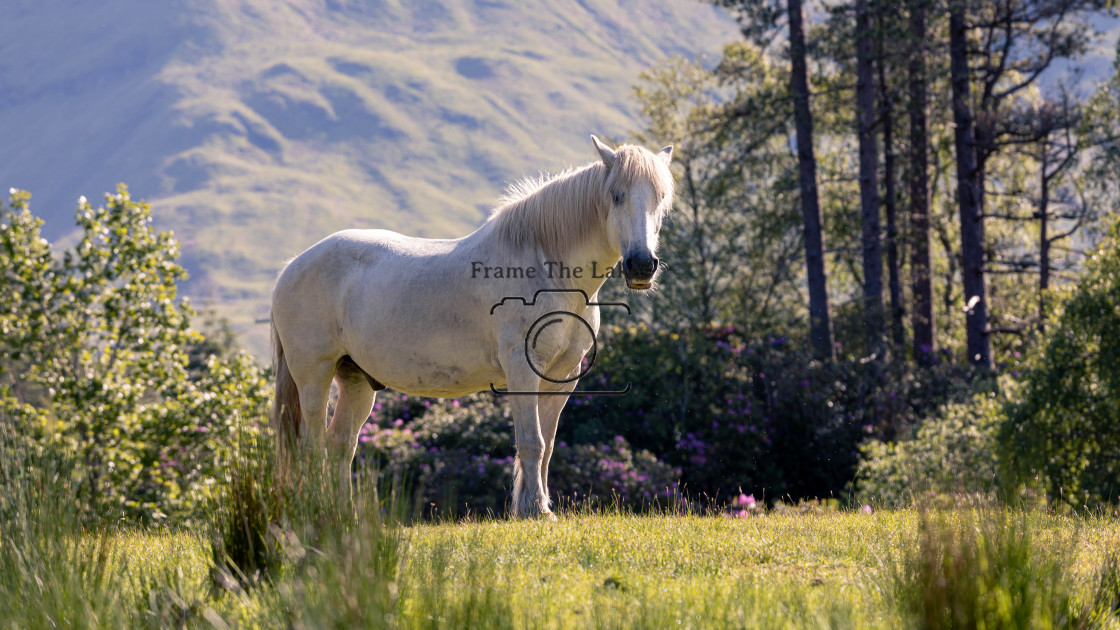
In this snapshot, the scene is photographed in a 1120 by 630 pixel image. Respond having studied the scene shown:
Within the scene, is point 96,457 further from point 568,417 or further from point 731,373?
point 731,373

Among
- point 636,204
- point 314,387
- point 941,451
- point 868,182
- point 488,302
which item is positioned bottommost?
point 941,451

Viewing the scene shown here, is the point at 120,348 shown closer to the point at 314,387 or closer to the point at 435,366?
the point at 314,387

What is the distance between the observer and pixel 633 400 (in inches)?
530

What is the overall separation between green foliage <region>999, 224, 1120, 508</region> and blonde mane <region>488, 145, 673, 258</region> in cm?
521

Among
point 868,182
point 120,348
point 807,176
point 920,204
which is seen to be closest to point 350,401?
point 120,348

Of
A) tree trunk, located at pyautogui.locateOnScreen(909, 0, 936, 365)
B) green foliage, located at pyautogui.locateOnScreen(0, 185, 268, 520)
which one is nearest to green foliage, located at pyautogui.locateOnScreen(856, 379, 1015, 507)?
tree trunk, located at pyautogui.locateOnScreen(909, 0, 936, 365)

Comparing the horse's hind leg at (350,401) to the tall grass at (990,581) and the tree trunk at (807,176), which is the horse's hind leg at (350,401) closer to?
the tall grass at (990,581)

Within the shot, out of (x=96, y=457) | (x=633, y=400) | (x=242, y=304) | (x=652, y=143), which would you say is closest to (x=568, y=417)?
(x=633, y=400)

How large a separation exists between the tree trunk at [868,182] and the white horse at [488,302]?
452 inches

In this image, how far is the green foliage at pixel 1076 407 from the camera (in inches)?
354

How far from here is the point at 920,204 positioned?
2178 centimetres

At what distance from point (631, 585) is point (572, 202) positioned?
286cm

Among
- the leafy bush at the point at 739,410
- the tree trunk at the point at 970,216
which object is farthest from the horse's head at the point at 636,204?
the tree trunk at the point at 970,216

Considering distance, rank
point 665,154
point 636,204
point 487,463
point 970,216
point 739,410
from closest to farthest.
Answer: point 636,204, point 665,154, point 487,463, point 739,410, point 970,216
